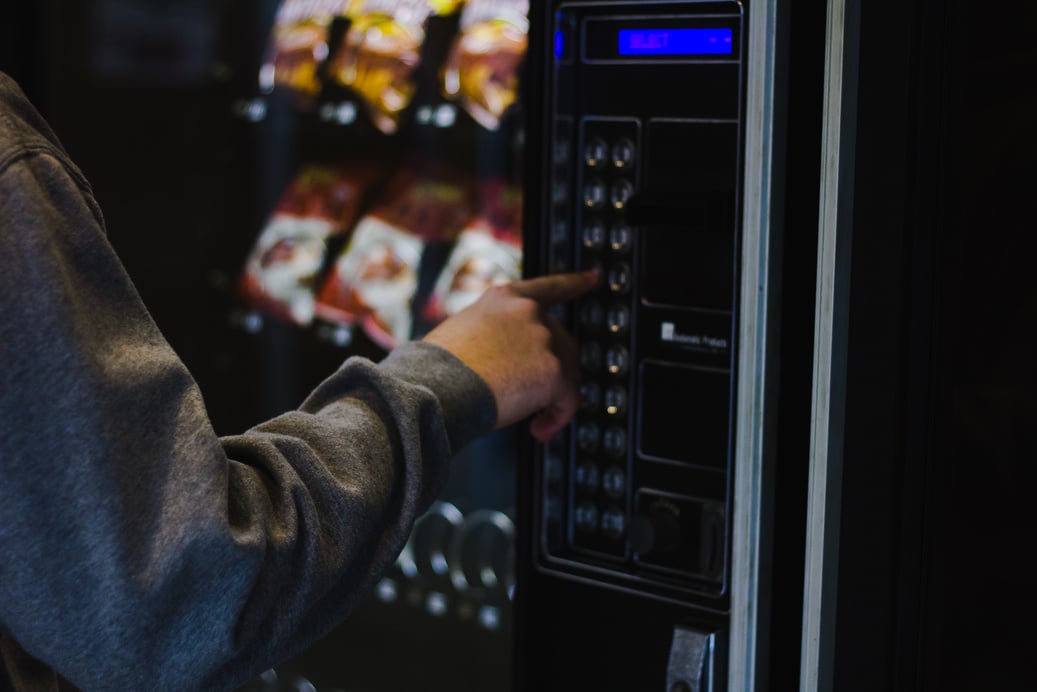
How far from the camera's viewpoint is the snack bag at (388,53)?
183cm

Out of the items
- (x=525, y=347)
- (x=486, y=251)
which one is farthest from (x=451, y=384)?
(x=486, y=251)

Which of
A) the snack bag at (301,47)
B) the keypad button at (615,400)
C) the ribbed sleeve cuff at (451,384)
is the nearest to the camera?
the ribbed sleeve cuff at (451,384)

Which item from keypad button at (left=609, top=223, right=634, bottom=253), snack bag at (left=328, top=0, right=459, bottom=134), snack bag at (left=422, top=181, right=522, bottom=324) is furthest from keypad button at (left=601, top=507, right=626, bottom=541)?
snack bag at (left=328, top=0, right=459, bottom=134)

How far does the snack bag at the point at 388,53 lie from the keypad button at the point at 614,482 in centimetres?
93

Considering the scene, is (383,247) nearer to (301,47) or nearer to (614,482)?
(301,47)

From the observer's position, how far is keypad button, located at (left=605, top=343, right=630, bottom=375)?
1.04 m

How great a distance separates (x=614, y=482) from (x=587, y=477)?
0.09 feet

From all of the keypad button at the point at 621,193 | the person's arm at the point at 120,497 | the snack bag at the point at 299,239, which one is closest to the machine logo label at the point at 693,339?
the keypad button at the point at 621,193

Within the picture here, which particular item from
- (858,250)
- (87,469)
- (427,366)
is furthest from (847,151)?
(87,469)

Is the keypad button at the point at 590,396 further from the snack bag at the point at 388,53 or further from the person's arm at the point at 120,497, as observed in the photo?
the snack bag at the point at 388,53

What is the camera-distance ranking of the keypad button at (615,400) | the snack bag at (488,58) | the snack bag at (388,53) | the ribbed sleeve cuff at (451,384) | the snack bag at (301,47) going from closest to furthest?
the ribbed sleeve cuff at (451,384)
the keypad button at (615,400)
the snack bag at (488,58)
the snack bag at (388,53)
the snack bag at (301,47)

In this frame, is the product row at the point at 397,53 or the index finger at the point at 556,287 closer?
the index finger at the point at 556,287

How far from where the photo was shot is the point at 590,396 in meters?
1.06

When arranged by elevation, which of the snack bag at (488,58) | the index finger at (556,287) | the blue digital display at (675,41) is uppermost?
the snack bag at (488,58)
